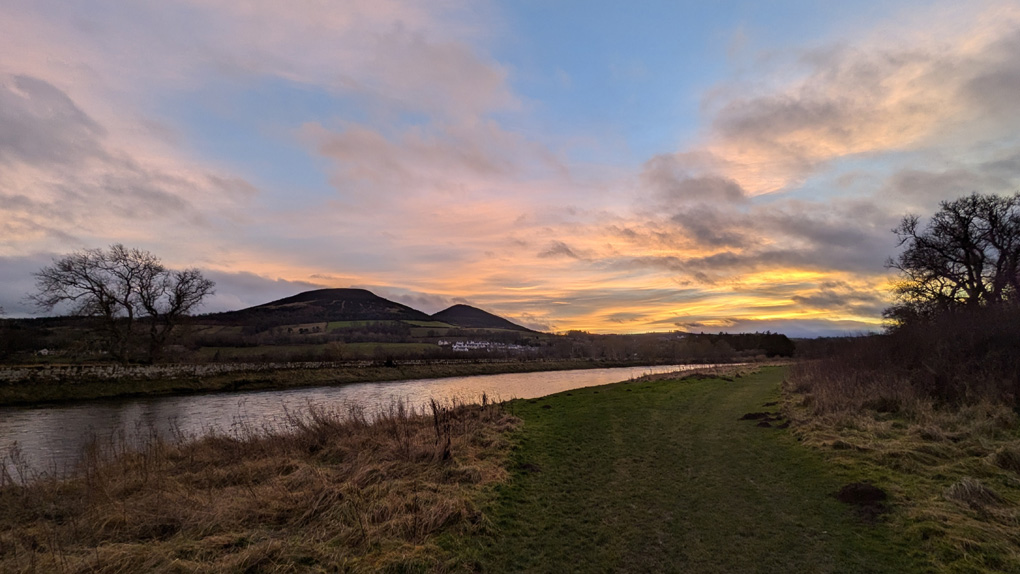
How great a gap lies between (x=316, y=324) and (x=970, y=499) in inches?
5267

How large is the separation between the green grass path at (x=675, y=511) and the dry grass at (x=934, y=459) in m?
0.56

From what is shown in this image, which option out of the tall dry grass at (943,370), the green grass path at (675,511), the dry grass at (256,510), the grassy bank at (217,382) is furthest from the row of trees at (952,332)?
the grassy bank at (217,382)

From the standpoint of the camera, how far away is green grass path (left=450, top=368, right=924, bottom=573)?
562cm

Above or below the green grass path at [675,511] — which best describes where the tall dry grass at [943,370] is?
above

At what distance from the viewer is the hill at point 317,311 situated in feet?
410

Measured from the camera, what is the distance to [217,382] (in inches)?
1610

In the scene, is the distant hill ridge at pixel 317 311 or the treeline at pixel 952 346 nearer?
the treeline at pixel 952 346

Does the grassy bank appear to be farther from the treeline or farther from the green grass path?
the treeline

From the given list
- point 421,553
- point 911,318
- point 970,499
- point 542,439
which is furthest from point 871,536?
point 911,318

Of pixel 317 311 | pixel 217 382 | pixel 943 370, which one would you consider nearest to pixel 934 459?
pixel 943 370

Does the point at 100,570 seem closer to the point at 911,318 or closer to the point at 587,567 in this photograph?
the point at 587,567

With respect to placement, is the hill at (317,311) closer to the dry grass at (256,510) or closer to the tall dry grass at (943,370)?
the dry grass at (256,510)

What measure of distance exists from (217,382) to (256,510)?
4166 cm

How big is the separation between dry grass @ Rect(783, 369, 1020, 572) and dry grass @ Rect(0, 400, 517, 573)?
6262mm
